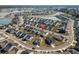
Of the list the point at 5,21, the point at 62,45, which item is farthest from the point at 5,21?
the point at 62,45

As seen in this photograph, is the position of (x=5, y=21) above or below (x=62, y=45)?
above

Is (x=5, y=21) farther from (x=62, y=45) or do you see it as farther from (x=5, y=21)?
(x=62, y=45)

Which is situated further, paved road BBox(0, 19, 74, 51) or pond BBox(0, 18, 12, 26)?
pond BBox(0, 18, 12, 26)

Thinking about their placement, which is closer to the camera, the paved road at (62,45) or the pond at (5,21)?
the paved road at (62,45)

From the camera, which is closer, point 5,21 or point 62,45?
point 62,45

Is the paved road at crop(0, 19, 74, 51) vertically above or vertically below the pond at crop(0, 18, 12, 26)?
below

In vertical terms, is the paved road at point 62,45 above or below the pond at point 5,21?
below

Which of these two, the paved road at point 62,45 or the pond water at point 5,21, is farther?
the pond water at point 5,21

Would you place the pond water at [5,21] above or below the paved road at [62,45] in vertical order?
above
